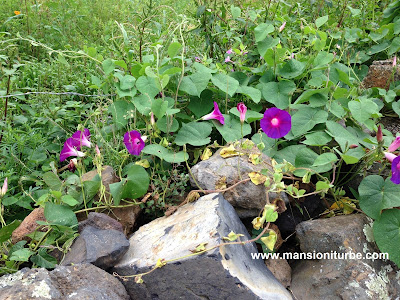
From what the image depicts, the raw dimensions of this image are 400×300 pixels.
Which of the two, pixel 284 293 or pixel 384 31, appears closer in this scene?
pixel 284 293

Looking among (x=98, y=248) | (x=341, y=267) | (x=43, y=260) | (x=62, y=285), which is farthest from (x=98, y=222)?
(x=341, y=267)

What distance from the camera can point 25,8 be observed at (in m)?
4.28

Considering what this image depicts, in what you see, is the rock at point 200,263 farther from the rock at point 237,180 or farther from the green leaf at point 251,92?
the green leaf at point 251,92

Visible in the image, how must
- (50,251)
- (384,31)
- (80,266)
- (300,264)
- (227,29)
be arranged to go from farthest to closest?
(384,31) → (227,29) → (300,264) → (50,251) → (80,266)

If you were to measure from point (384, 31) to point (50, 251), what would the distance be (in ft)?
8.88

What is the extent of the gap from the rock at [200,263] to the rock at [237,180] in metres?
0.09

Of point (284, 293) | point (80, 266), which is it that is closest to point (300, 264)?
point (284, 293)

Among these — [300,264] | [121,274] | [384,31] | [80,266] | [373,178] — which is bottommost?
[300,264]

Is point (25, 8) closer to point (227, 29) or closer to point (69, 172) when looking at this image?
point (227, 29)

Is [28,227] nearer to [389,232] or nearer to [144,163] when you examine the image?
[144,163]

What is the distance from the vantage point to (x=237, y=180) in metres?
1.88

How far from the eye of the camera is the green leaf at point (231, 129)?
2.04 metres

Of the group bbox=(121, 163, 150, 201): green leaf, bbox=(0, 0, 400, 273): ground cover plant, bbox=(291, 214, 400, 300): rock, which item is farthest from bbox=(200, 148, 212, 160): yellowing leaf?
bbox=(291, 214, 400, 300): rock

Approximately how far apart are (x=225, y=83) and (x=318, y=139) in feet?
1.91
